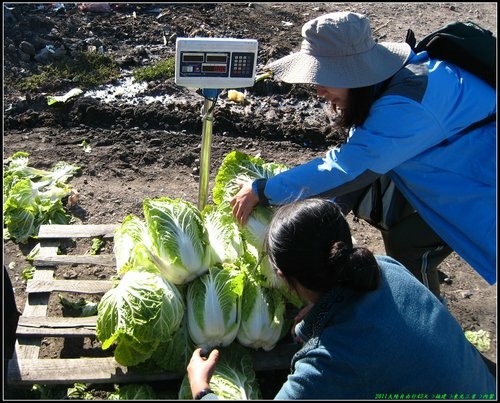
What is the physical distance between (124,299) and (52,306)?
1282 millimetres

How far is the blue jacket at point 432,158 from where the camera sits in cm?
300

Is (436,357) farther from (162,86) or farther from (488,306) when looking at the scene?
(162,86)

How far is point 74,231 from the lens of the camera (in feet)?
14.4

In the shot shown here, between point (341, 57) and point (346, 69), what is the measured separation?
70 mm

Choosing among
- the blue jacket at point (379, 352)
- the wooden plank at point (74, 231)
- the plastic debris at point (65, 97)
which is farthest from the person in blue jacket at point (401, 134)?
the plastic debris at point (65, 97)

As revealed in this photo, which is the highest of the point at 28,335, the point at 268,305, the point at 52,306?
the point at 268,305

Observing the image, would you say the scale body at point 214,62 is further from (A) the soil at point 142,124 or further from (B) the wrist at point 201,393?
(B) the wrist at point 201,393

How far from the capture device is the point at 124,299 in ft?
A: 10.3

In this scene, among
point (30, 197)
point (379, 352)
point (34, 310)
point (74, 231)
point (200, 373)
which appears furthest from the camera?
point (30, 197)

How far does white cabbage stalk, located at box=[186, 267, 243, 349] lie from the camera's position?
322cm

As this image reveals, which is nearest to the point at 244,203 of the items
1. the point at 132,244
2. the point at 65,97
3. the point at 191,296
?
the point at 191,296

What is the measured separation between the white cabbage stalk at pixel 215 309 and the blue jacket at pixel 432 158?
53 centimetres

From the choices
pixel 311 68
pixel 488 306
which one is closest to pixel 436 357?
pixel 311 68

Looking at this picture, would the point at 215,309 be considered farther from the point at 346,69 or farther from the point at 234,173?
the point at 346,69
